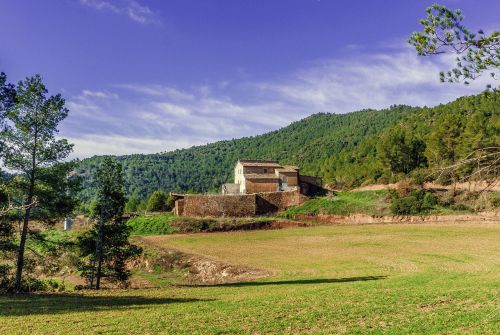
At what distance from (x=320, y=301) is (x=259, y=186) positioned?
62.4m

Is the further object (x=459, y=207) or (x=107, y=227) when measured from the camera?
(x=459, y=207)

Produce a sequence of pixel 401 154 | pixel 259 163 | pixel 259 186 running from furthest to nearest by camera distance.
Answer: pixel 259 163
pixel 401 154
pixel 259 186

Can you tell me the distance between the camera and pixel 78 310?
1900 centimetres

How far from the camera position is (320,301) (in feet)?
64.0

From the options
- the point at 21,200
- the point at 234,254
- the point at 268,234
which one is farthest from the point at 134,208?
the point at 21,200

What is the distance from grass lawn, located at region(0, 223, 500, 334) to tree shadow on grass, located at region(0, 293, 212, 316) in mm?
49

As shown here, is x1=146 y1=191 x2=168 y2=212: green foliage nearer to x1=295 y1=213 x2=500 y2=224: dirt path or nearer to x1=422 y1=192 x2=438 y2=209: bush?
x1=295 y1=213 x2=500 y2=224: dirt path

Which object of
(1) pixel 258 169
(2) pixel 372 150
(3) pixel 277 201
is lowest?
(3) pixel 277 201

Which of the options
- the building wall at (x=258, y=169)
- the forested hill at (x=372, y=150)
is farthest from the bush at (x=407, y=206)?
the building wall at (x=258, y=169)

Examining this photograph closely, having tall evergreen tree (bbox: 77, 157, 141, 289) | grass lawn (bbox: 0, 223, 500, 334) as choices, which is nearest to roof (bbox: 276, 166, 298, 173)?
grass lawn (bbox: 0, 223, 500, 334)

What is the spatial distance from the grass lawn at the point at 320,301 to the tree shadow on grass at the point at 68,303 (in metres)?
0.05

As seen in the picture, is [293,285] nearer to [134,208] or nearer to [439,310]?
[439,310]

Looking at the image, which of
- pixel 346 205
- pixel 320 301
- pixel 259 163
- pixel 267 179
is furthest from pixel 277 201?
pixel 320 301

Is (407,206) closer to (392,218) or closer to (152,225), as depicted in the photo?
(392,218)
